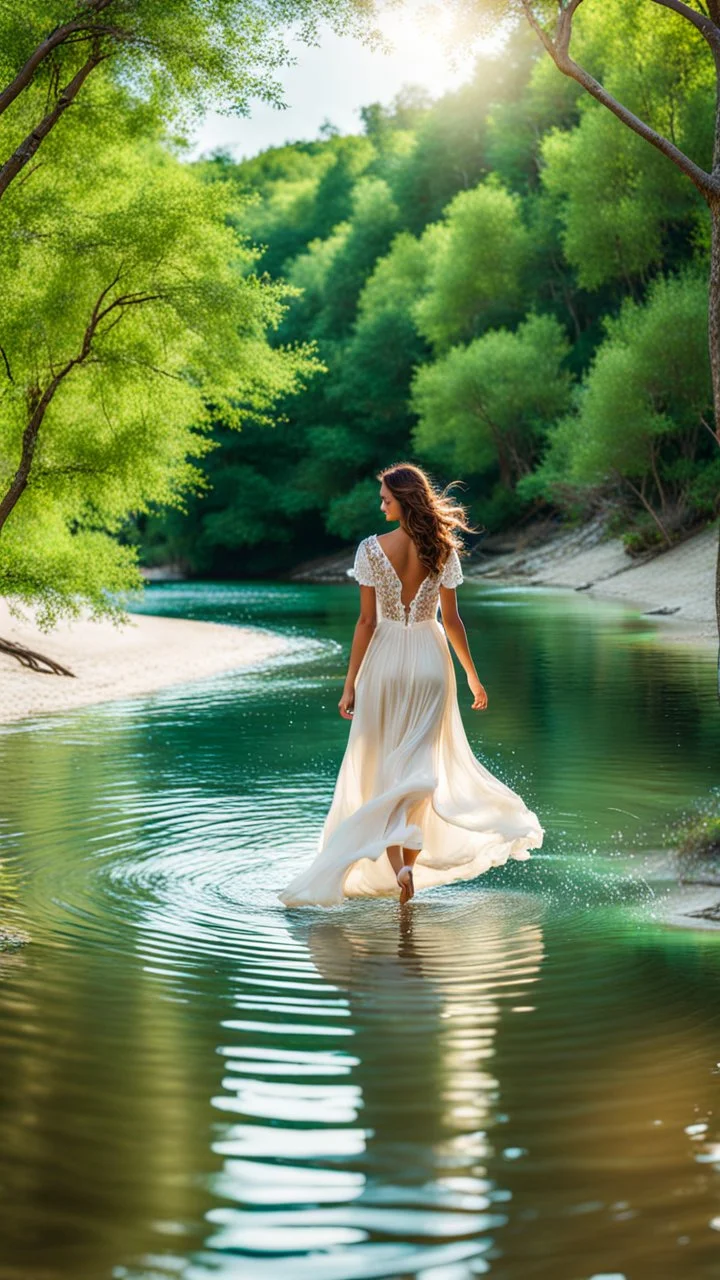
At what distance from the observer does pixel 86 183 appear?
2158cm

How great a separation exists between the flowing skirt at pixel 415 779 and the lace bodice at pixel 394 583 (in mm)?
81

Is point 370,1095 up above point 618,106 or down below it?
below

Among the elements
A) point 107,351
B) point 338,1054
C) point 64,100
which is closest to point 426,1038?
point 338,1054

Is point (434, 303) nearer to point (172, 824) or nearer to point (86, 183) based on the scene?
point (86, 183)

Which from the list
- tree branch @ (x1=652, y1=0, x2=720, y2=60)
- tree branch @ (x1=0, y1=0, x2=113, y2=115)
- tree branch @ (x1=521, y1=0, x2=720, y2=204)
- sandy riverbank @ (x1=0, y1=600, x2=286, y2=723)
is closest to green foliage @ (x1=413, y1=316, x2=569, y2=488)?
sandy riverbank @ (x1=0, y1=600, x2=286, y2=723)

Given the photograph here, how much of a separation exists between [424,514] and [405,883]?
1.99m

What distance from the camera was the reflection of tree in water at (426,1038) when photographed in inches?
174

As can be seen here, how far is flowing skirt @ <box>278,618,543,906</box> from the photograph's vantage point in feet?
27.1

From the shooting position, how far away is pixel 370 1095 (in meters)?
5.36

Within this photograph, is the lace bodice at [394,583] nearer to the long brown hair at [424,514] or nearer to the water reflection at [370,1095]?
the long brown hair at [424,514]

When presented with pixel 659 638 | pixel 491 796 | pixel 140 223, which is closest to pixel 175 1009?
pixel 491 796

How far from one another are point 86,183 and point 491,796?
15603 millimetres

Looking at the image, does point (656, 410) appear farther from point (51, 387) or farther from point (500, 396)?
point (51, 387)

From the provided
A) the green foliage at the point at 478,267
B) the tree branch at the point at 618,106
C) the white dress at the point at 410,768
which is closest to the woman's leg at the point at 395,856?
the white dress at the point at 410,768
